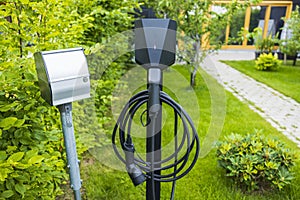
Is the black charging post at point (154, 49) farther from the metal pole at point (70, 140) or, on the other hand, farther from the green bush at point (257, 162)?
the green bush at point (257, 162)

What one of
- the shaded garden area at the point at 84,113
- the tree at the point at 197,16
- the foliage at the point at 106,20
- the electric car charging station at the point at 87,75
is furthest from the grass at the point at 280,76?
the electric car charging station at the point at 87,75

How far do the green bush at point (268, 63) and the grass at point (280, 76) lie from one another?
17 centimetres

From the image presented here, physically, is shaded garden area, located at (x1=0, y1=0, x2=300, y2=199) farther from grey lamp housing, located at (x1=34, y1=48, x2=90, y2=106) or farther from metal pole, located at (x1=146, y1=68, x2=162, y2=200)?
metal pole, located at (x1=146, y1=68, x2=162, y2=200)

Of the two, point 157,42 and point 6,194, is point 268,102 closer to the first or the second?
point 157,42

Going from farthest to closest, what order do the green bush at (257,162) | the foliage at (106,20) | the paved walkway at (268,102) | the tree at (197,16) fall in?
the tree at (197,16), the paved walkway at (268,102), the foliage at (106,20), the green bush at (257,162)

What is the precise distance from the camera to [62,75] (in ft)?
3.17

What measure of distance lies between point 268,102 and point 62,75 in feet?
15.3

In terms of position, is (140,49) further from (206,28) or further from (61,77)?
(206,28)

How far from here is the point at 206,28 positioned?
16.0 feet

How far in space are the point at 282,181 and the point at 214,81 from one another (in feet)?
3.82

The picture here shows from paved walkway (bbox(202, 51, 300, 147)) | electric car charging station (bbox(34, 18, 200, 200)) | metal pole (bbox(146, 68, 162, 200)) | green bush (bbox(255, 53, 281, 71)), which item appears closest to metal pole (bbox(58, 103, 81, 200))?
electric car charging station (bbox(34, 18, 200, 200))

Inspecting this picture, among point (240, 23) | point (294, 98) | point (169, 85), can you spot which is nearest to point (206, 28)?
point (294, 98)

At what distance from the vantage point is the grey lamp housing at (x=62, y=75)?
952 millimetres

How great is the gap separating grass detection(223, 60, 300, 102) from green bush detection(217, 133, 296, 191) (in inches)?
129
